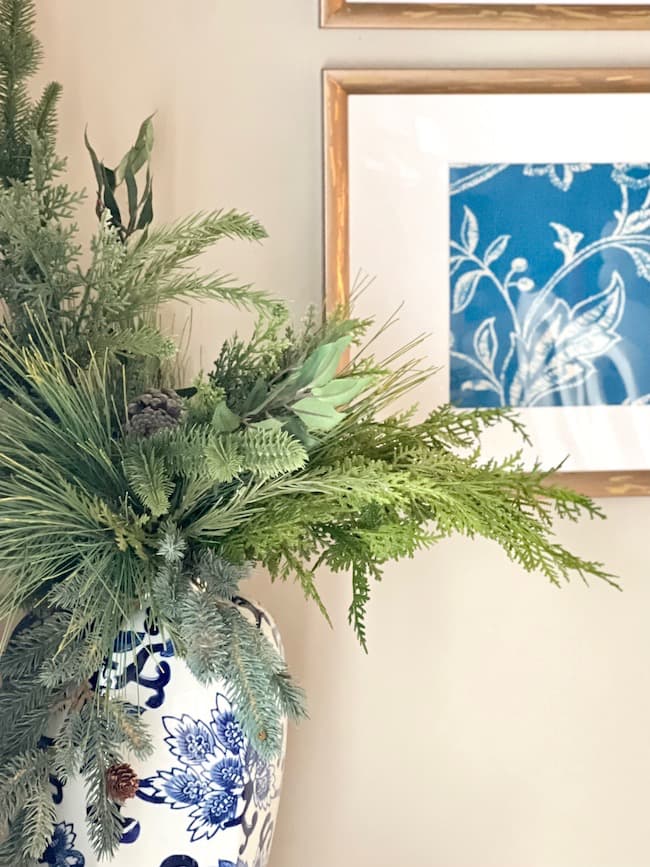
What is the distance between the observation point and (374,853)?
3.39ft

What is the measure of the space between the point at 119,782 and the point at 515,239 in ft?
2.12

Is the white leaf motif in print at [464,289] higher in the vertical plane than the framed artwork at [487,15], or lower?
lower

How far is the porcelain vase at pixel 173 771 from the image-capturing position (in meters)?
0.70

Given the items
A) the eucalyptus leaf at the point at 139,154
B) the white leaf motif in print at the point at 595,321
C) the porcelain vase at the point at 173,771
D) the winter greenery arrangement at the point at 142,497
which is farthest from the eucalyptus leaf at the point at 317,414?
the white leaf motif in print at the point at 595,321

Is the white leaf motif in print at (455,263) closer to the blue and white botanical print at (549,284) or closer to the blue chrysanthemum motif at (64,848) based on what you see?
the blue and white botanical print at (549,284)

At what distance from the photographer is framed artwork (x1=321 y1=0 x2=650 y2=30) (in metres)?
0.96

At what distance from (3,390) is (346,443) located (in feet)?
0.91

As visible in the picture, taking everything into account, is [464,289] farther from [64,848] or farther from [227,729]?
[64,848]

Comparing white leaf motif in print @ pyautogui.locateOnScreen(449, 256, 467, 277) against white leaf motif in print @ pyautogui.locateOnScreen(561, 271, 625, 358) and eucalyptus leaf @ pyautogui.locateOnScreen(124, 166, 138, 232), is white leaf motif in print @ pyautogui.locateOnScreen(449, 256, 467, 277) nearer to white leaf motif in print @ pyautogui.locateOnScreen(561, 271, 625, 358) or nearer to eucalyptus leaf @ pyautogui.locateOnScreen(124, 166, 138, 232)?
white leaf motif in print @ pyautogui.locateOnScreen(561, 271, 625, 358)

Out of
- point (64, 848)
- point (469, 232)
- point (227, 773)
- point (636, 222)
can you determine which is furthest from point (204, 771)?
point (636, 222)

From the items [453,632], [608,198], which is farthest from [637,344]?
[453,632]

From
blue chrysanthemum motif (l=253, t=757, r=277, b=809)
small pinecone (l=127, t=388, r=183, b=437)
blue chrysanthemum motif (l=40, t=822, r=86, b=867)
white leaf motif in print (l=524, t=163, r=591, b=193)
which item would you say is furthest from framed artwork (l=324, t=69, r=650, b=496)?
blue chrysanthemum motif (l=40, t=822, r=86, b=867)

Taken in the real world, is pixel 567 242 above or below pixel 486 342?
above

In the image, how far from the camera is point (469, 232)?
0.99m
